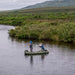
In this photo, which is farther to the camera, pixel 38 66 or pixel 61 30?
pixel 61 30

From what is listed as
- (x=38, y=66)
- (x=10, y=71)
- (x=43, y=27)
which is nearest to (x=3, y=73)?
(x=10, y=71)

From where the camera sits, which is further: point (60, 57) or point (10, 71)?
point (60, 57)

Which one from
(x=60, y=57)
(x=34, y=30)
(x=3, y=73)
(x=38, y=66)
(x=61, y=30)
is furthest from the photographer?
(x=34, y=30)

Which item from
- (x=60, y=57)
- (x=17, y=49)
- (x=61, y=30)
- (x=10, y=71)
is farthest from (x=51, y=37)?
(x=10, y=71)

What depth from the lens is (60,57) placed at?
31688 millimetres

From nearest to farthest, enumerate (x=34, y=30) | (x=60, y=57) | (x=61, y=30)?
(x=60, y=57)
(x=61, y=30)
(x=34, y=30)

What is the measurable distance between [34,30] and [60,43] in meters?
8.76

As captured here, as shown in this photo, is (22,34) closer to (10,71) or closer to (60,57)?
(60,57)

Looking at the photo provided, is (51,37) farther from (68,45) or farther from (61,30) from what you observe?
(68,45)

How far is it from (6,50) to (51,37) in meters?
12.2

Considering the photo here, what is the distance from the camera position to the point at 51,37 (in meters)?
45.1

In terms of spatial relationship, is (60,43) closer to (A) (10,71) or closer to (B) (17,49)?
(B) (17,49)

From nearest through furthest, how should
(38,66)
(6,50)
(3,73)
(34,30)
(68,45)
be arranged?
(3,73) → (38,66) → (6,50) → (68,45) → (34,30)

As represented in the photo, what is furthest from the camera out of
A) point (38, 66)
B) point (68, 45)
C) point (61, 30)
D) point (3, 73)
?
point (61, 30)
